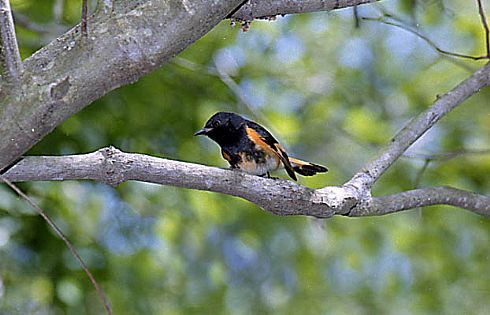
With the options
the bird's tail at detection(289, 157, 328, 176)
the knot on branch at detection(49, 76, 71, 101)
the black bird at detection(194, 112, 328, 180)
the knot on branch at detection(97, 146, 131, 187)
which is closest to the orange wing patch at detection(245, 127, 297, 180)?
the black bird at detection(194, 112, 328, 180)

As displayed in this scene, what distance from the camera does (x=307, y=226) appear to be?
13.7ft

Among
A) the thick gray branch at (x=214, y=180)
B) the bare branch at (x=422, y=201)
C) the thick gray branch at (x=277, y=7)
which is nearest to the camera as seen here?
the thick gray branch at (x=214, y=180)

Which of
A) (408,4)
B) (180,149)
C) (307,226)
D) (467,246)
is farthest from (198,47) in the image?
(467,246)

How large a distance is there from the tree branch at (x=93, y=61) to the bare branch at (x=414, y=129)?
74cm

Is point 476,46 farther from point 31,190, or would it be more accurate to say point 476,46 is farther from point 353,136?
point 31,190

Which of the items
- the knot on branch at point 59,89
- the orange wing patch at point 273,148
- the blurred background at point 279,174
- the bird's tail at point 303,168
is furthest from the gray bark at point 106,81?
the blurred background at point 279,174

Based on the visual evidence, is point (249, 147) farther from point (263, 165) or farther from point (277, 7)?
point (277, 7)

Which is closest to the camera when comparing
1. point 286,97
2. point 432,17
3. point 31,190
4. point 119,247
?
point 31,190

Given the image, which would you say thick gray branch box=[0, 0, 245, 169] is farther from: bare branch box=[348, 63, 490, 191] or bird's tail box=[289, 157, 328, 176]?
bird's tail box=[289, 157, 328, 176]

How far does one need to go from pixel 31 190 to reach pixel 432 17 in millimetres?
2411

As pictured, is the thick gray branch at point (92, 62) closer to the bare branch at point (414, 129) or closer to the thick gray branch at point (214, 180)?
the thick gray branch at point (214, 180)

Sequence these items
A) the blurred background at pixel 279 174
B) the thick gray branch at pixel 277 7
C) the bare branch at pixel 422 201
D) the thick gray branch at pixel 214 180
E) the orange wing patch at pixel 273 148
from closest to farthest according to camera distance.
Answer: the thick gray branch at pixel 214 180
the thick gray branch at pixel 277 7
the bare branch at pixel 422 201
the orange wing patch at pixel 273 148
the blurred background at pixel 279 174

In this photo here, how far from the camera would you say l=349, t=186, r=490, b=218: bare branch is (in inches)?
68.0

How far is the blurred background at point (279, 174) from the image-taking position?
3061mm
